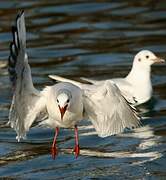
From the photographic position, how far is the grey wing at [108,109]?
1126 centimetres

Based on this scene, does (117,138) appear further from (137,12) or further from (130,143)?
(137,12)

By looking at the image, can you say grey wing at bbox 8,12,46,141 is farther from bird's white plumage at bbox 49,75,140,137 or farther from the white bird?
the white bird

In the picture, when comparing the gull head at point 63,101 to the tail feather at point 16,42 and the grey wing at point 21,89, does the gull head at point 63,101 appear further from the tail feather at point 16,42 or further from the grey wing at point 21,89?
the tail feather at point 16,42

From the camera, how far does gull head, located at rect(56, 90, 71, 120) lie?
10664 millimetres

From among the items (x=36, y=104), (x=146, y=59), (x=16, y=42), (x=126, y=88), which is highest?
(x=16, y=42)

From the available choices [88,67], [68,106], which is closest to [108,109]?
[68,106]

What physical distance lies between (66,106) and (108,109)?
942mm

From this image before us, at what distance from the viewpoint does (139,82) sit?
15.1 m

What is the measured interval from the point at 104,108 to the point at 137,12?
390 inches

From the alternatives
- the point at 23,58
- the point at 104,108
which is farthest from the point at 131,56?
the point at 23,58

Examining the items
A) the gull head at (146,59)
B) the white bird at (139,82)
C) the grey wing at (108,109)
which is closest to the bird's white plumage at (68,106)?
the grey wing at (108,109)

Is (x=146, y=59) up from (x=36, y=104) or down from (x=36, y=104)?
up

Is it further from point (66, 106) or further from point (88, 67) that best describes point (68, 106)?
point (88, 67)

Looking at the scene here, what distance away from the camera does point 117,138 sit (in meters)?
13.5
